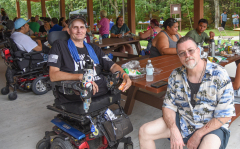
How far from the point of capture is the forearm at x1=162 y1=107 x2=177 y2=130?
5.59ft

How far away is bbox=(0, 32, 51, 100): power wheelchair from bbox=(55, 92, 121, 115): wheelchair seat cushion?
1938mm

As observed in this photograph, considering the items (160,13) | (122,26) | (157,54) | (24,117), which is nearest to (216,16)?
(160,13)

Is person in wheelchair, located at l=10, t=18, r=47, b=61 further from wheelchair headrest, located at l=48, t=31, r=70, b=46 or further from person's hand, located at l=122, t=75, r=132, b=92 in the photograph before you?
person's hand, located at l=122, t=75, r=132, b=92

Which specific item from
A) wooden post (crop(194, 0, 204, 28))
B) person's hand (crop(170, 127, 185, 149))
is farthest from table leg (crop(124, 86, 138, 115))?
wooden post (crop(194, 0, 204, 28))

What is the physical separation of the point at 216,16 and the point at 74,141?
1637 centimetres

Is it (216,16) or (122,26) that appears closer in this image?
(122,26)

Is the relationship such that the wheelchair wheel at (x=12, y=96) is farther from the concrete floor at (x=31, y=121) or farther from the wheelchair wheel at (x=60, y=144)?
the wheelchair wheel at (x=60, y=144)

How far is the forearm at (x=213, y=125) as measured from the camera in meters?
1.55

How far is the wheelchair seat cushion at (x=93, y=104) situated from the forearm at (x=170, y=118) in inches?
22.7

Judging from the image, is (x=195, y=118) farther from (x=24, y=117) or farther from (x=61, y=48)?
(x=24, y=117)

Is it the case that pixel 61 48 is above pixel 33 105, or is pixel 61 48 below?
above

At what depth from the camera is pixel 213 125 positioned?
61.2 inches

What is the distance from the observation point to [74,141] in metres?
1.96

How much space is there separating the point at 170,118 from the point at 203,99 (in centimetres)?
28
